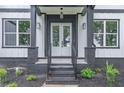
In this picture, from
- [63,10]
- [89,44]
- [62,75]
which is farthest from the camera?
[63,10]

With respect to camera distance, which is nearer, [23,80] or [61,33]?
[23,80]

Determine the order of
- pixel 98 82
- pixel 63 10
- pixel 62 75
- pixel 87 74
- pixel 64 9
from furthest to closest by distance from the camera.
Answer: pixel 63 10 < pixel 64 9 < pixel 87 74 < pixel 62 75 < pixel 98 82

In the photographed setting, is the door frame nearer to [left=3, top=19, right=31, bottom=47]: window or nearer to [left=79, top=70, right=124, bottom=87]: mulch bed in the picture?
[left=3, top=19, right=31, bottom=47]: window

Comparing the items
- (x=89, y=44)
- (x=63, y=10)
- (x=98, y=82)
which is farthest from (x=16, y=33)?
(x=98, y=82)

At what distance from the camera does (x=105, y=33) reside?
55.3ft

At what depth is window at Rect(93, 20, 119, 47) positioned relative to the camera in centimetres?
1675

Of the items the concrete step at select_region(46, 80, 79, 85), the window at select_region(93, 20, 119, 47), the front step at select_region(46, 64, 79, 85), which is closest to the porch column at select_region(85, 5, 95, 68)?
the front step at select_region(46, 64, 79, 85)

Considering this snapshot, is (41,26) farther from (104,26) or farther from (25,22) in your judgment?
(104,26)

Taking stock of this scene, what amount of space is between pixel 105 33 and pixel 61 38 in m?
2.65

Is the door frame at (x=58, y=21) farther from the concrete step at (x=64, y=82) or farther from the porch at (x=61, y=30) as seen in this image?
the concrete step at (x=64, y=82)

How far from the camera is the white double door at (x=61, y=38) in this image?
16.4 m

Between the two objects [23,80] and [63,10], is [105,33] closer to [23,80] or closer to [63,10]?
[63,10]

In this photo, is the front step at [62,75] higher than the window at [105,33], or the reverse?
the window at [105,33]

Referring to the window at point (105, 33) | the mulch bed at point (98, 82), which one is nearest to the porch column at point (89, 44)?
the mulch bed at point (98, 82)
